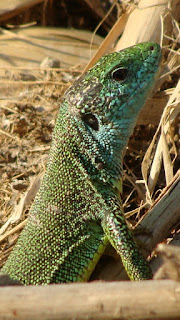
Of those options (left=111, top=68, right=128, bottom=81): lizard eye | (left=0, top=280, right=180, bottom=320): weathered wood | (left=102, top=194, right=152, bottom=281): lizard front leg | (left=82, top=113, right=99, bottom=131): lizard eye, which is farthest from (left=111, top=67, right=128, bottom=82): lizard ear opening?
(left=0, top=280, right=180, bottom=320): weathered wood

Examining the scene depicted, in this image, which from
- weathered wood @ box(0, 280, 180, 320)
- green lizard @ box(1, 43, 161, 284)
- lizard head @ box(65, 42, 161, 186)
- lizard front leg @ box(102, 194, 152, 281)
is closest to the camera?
weathered wood @ box(0, 280, 180, 320)

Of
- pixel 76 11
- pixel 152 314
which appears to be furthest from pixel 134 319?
pixel 76 11

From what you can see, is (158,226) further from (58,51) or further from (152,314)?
(58,51)

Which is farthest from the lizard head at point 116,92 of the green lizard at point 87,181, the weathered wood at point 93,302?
the weathered wood at point 93,302

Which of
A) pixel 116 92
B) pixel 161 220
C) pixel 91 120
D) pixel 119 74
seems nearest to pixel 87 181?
pixel 91 120

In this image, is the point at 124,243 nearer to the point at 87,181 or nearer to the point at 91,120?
the point at 87,181

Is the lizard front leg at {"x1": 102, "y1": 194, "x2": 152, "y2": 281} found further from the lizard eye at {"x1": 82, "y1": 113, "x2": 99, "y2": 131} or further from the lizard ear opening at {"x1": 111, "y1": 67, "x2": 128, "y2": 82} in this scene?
the lizard ear opening at {"x1": 111, "y1": 67, "x2": 128, "y2": 82}
